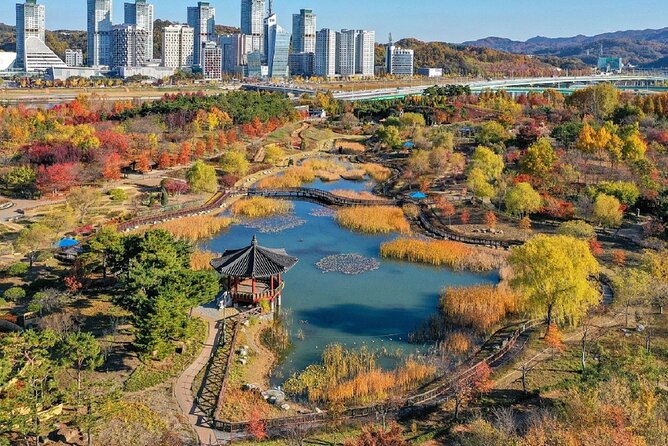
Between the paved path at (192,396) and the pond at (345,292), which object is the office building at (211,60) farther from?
the paved path at (192,396)

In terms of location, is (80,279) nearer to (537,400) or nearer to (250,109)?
(537,400)

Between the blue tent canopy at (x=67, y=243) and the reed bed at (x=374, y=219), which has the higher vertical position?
the reed bed at (x=374, y=219)

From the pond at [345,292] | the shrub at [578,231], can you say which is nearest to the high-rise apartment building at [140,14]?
the pond at [345,292]

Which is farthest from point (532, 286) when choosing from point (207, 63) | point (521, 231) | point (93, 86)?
point (207, 63)

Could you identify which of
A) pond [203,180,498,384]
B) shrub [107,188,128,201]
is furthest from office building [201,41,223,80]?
pond [203,180,498,384]

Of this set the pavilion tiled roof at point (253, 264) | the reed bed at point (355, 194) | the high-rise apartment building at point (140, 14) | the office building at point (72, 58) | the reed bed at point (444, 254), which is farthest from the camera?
the high-rise apartment building at point (140, 14)

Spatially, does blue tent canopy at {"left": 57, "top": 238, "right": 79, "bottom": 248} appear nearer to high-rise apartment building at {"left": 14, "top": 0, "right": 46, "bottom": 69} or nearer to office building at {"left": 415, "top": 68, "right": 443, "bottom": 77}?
high-rise apartment building at {"left": 14, "top": 0, "right": 46, "bottom": 69}

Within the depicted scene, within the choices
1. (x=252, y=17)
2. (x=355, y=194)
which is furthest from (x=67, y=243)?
(x=252, y=17)
